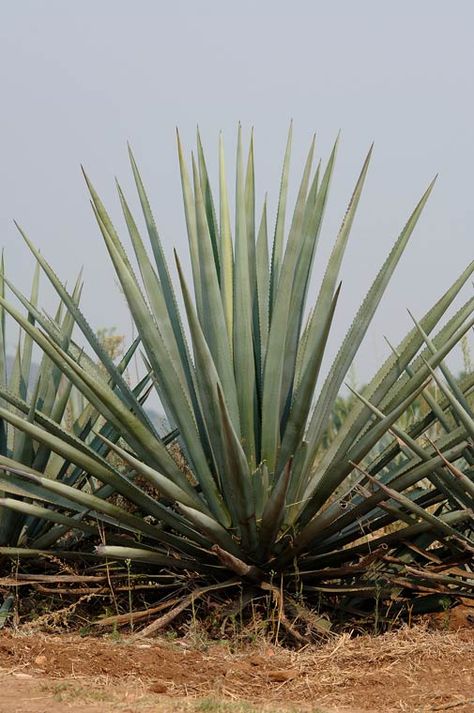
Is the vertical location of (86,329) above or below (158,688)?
above

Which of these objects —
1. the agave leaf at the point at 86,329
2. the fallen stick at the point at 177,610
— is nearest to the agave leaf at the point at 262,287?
the agave leaf at the point at 86,329

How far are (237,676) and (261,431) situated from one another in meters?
1.17

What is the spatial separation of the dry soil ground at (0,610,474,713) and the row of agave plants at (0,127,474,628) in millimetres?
373

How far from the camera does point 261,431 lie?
5.27 metres

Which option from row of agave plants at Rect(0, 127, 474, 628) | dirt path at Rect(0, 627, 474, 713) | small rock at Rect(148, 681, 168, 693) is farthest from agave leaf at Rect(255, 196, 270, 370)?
small rock at Rect(148, 681, 168, 693)

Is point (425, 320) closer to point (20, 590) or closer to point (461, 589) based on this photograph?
point (461, 589)

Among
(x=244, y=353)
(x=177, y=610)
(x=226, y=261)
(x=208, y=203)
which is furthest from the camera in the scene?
(x=208, y=203)

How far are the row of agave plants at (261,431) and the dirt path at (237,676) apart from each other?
1.22 feet

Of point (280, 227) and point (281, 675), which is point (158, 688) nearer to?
point (281, 675)

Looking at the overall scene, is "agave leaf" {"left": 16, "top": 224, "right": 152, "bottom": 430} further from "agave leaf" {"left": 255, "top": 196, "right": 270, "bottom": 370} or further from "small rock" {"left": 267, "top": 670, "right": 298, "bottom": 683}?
"small rock" {"left": 267, "top": 670, "right": 298, "bottom": 683}

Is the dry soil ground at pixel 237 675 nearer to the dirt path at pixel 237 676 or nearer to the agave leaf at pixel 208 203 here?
the dirt path at pixel 237 676

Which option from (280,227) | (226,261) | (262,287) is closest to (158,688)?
(262,287)

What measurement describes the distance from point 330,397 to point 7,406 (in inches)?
77.3

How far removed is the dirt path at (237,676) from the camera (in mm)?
4148
